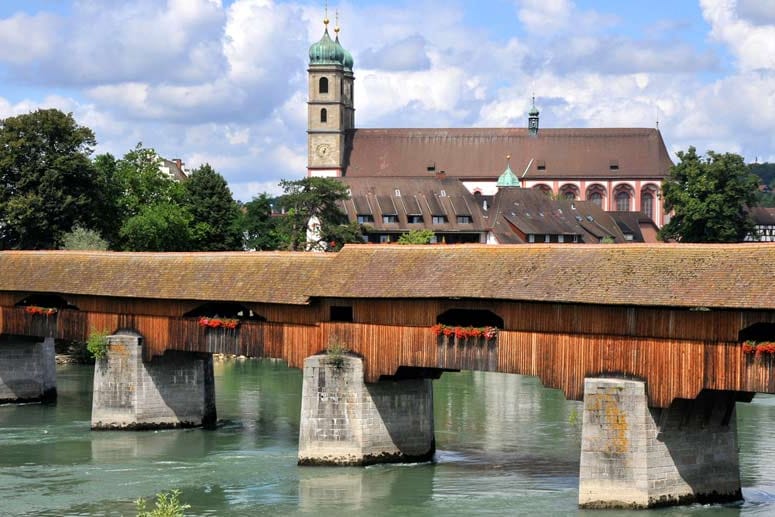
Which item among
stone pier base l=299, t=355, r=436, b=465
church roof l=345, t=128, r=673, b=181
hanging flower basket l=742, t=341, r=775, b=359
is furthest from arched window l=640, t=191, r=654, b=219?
hanging flower basket l=742, t=341, r=775, b=359

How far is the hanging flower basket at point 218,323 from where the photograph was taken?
37.3 metres

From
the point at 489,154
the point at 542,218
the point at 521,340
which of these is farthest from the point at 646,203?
the point at 521,340

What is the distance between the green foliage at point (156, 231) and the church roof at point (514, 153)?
169 feet

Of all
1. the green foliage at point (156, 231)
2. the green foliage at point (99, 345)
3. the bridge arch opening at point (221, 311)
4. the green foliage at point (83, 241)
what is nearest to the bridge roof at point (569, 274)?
the bridge arch opening at point (221, 311)

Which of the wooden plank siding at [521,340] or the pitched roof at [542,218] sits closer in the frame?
the wooden plank siding at [521,340]

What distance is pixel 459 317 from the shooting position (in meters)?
34.3

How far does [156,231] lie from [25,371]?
22.6 metres

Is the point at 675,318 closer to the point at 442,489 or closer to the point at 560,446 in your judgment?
the point at 442,489

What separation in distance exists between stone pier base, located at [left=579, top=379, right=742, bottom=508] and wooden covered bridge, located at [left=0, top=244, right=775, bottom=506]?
4cm

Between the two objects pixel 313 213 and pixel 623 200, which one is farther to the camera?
pixel 623 200

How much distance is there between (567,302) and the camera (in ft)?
97.3

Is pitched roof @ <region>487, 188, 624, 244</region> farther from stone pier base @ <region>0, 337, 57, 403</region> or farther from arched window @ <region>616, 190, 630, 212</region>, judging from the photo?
stone pier base @ <region>0, 337, 57, 403</region>

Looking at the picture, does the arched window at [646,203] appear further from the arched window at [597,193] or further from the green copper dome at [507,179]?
the green copper dome at [507,179]

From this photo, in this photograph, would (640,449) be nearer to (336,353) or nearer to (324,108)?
(336,353)
